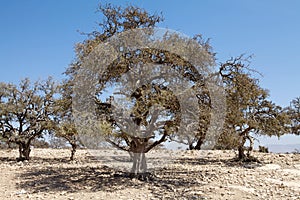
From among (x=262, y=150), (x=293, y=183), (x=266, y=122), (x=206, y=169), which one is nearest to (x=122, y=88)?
(x=206, y=169)

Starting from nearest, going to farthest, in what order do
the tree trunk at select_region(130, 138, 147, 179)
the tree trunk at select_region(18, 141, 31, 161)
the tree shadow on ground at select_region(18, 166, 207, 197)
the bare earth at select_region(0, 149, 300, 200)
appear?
the bare earth at select_region(0, 149, 300, 200), the tree shadow on ground at select_region(18, 166, 207, 197), the tree trunk at select_region(130, 138, 147, 179), the tree trunk at select_region(18, 141, 31, 161)

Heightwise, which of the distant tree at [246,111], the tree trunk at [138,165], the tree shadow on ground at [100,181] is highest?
the distant tree at [246,111]

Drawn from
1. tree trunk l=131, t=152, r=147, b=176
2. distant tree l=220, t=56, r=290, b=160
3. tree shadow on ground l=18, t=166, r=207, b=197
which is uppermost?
distant tree l=220, t=56, r=290, b=160

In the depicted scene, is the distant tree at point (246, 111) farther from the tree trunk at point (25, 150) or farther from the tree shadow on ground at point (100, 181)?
the tree trunk at point (25, 150)

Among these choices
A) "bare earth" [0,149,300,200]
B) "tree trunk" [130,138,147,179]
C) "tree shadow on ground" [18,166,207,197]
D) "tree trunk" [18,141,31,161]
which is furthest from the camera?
"tree trunk" [18,141,31,161]

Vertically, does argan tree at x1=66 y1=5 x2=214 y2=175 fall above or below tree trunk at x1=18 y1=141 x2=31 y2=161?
above

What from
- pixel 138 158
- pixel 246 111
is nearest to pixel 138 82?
pixel 138 158

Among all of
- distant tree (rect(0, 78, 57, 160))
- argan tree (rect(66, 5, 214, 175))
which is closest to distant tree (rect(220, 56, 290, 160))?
argan tree (rect(66, 5, 214, 175))

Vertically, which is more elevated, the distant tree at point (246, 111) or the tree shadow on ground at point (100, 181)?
the distant tree at point (246, 111)

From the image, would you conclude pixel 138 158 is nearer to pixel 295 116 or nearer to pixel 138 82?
pixel 138 82

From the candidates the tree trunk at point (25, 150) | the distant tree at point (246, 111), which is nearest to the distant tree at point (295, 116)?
the distant tree at point (246, 111)

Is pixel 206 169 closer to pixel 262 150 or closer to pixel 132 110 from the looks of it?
pixel 132 110

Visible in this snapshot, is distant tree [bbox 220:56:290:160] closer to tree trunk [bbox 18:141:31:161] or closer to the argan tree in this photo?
the argan tree

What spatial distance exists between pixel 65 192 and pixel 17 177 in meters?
3.99
